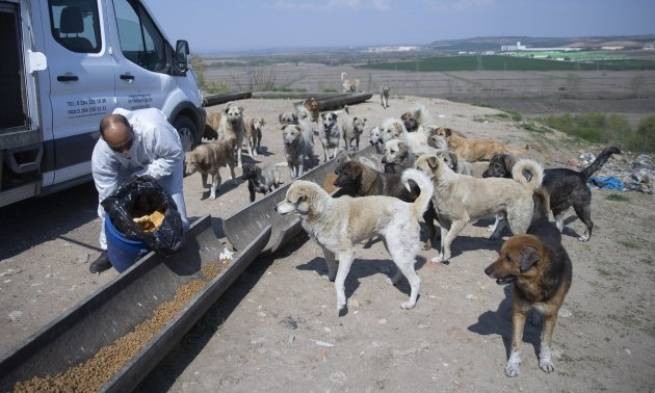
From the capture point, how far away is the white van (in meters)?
5.54

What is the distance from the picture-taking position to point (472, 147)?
998cm

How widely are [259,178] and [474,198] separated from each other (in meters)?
3.96

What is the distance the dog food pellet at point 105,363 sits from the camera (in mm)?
3469

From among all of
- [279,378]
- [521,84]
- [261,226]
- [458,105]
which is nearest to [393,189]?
[261,226]

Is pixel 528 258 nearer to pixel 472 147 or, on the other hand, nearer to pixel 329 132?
pixel 472 147

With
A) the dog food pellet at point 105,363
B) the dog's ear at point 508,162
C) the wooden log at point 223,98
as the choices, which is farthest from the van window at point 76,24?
the wooden log at point 223,98

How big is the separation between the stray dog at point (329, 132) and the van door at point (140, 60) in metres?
3.99

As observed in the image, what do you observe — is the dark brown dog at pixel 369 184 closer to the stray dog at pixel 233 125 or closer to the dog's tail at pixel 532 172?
the dog's tail at pixel 532 172

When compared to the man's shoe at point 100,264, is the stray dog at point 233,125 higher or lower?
higher

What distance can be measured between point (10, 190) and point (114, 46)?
2.72 m

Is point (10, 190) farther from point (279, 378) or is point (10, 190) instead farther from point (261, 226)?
point (279, 378)

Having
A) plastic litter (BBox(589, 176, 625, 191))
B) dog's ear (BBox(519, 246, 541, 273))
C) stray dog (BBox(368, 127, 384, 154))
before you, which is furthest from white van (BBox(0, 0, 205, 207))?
plastic litter (BBox(589, 176, 625, 191))

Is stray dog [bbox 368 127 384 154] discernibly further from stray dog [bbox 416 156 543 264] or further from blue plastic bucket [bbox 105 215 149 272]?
blue plastic bucket [bbox 105 215 149 272]

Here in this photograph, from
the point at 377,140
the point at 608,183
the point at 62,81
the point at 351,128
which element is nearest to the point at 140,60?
the point at 62,81
